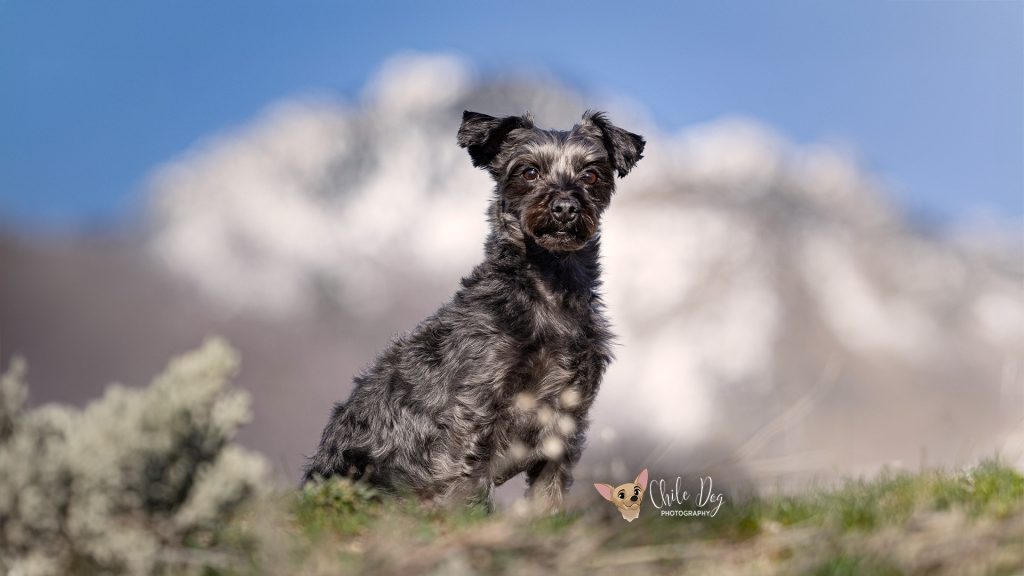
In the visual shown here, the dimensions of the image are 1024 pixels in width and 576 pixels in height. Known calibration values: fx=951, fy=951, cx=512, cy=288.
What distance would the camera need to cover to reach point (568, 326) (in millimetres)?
9383

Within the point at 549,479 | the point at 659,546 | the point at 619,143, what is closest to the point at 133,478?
the point at 659,546

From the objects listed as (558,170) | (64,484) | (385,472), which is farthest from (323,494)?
(558,170)

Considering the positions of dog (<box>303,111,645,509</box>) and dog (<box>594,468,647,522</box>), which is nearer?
dog (<box>594,468,647,522</box>)

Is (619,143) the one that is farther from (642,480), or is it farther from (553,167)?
(642,480)

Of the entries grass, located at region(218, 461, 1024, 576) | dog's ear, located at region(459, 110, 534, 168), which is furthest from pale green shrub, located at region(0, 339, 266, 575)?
dog's ear, located at region(459, 110, 534, 168)

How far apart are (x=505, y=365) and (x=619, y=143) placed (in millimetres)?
3094

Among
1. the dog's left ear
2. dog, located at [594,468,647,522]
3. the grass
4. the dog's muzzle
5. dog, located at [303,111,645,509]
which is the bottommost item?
the grass

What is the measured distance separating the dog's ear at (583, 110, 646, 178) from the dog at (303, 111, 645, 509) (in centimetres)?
38

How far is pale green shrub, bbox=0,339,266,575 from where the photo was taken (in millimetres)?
5629

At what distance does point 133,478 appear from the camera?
570 cm

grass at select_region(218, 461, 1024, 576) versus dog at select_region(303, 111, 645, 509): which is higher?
dog at select_region(303, 111, 645, 509)

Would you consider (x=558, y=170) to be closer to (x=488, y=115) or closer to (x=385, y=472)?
(x=488, y=115)

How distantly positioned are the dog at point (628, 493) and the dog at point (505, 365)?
1.32m

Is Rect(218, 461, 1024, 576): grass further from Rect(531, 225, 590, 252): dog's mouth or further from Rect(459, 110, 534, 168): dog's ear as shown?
Rect(459, 110, 534, 168): dog's ear
